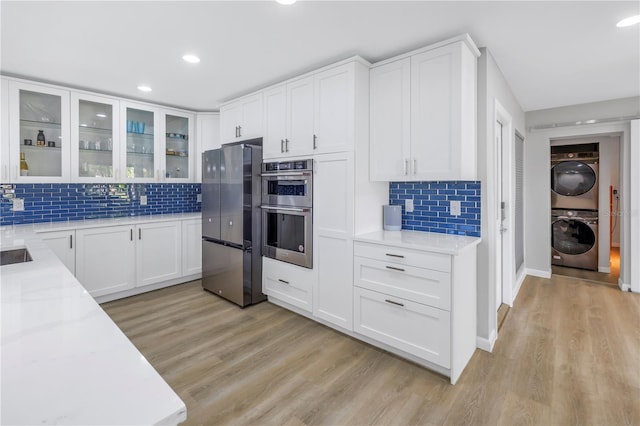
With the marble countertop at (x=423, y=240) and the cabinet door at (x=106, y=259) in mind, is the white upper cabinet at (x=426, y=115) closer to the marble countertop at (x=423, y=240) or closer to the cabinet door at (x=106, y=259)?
the marble countertop at (x=423, y=240)

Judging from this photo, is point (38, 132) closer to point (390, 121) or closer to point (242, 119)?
point (242, 119)

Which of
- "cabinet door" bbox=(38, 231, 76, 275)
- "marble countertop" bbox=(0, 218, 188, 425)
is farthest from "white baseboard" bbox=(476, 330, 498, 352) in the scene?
"cabinet door" bbox=(38, 231, 76, 275)

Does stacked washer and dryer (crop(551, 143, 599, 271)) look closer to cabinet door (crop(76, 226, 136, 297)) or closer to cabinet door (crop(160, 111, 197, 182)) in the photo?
cabinet door (crop(160, 111, 197, 182))

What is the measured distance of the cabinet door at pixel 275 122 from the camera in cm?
327

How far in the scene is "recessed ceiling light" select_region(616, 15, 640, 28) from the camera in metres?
2.16

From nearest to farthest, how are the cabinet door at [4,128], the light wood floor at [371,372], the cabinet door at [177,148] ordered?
1. the light wood floor at [371,372]
2. the cabinet door at [4,128]
3. the cabinet door at [177,148]

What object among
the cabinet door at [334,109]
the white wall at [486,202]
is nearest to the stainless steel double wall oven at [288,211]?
the cabinet door at [334,109]

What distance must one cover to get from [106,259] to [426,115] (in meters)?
3.59

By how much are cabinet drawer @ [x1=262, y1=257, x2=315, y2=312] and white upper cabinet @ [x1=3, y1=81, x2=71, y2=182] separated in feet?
8.10

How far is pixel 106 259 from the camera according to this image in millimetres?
3547

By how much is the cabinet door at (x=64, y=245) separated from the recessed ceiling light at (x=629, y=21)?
499 cm

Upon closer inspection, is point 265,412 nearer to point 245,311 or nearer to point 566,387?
point 245,311

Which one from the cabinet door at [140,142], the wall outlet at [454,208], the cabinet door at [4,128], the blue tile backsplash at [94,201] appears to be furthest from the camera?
the cabinet door at [140,142]

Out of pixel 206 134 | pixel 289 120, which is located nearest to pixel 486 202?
pixel 289 120
